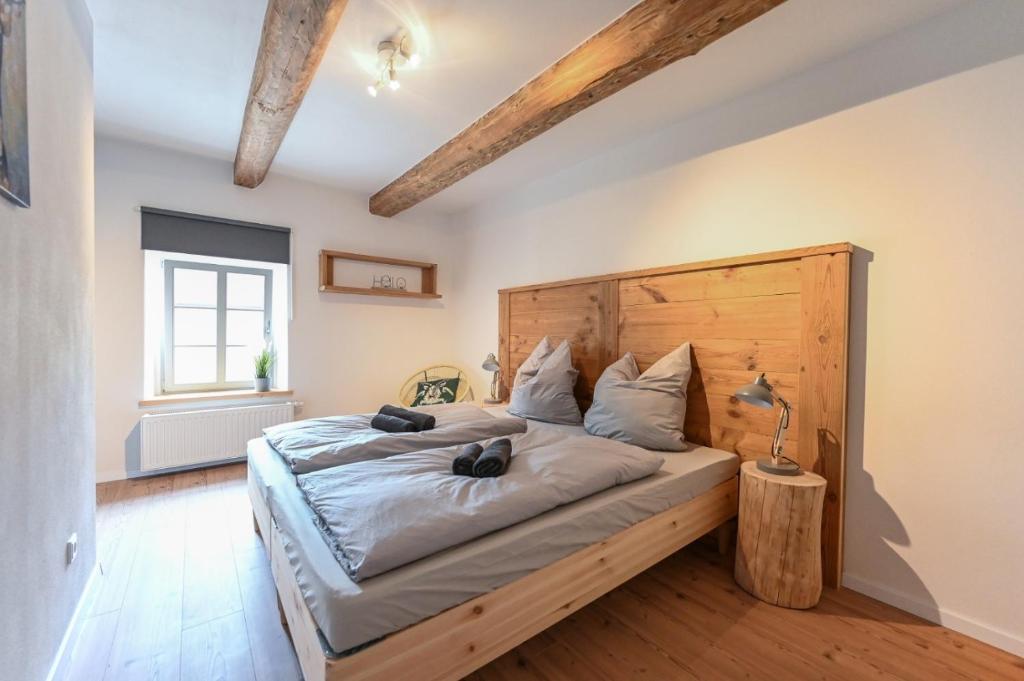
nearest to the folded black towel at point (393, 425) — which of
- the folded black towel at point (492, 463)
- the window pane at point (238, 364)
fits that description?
the folded black towel at point (492, 463)

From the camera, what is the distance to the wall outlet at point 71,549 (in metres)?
1.45

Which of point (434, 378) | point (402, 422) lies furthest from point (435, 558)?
point (434, 378)

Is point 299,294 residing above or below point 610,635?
above

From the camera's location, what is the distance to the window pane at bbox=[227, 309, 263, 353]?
3.65 metres

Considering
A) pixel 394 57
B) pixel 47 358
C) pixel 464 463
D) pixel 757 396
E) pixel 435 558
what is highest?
pixel 394 57

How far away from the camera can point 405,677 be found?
40.4 inches

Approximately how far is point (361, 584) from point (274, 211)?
11.5ft

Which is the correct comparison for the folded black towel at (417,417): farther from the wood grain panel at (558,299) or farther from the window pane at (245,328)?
the window pane at (245,328)

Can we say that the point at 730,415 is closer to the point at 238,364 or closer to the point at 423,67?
the point at 423,67

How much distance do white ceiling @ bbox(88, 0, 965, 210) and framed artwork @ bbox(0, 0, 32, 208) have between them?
0.88 m

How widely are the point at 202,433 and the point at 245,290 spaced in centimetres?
131

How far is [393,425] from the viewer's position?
2123mm

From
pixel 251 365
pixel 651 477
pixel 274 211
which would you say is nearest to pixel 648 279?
pixel 651 477

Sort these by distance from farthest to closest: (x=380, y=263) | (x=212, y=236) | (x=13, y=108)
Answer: (x=380, y=263), (x=212, y=236), (x=13, y=108)
